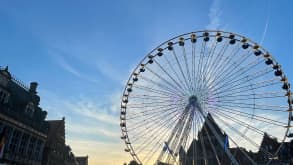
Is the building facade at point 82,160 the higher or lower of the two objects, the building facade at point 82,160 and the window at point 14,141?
the higher

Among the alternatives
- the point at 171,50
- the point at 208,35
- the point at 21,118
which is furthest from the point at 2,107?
the point at 208,35

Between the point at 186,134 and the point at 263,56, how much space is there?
12.0 metres

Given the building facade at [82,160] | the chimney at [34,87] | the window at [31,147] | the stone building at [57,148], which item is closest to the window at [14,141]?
the window at [31,147]

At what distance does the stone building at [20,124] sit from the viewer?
35719mm

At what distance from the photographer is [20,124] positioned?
38469mm

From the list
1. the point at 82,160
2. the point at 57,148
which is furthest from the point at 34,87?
the point at 82,160

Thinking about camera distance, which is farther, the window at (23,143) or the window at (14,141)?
the window at (23,143)

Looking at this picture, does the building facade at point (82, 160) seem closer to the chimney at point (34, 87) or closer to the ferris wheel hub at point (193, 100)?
the chimney at point (34, 87)

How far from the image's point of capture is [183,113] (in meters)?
29.7

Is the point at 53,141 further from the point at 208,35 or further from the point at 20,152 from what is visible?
the point at 208,35

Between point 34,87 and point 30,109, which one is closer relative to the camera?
point 30,109

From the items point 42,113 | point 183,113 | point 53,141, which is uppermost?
point 42,113

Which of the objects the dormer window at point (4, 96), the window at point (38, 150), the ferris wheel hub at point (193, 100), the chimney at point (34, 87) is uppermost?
the chimney at point (34, 87)

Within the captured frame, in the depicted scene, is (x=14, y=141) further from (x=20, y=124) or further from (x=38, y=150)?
(x=38, y=150)
